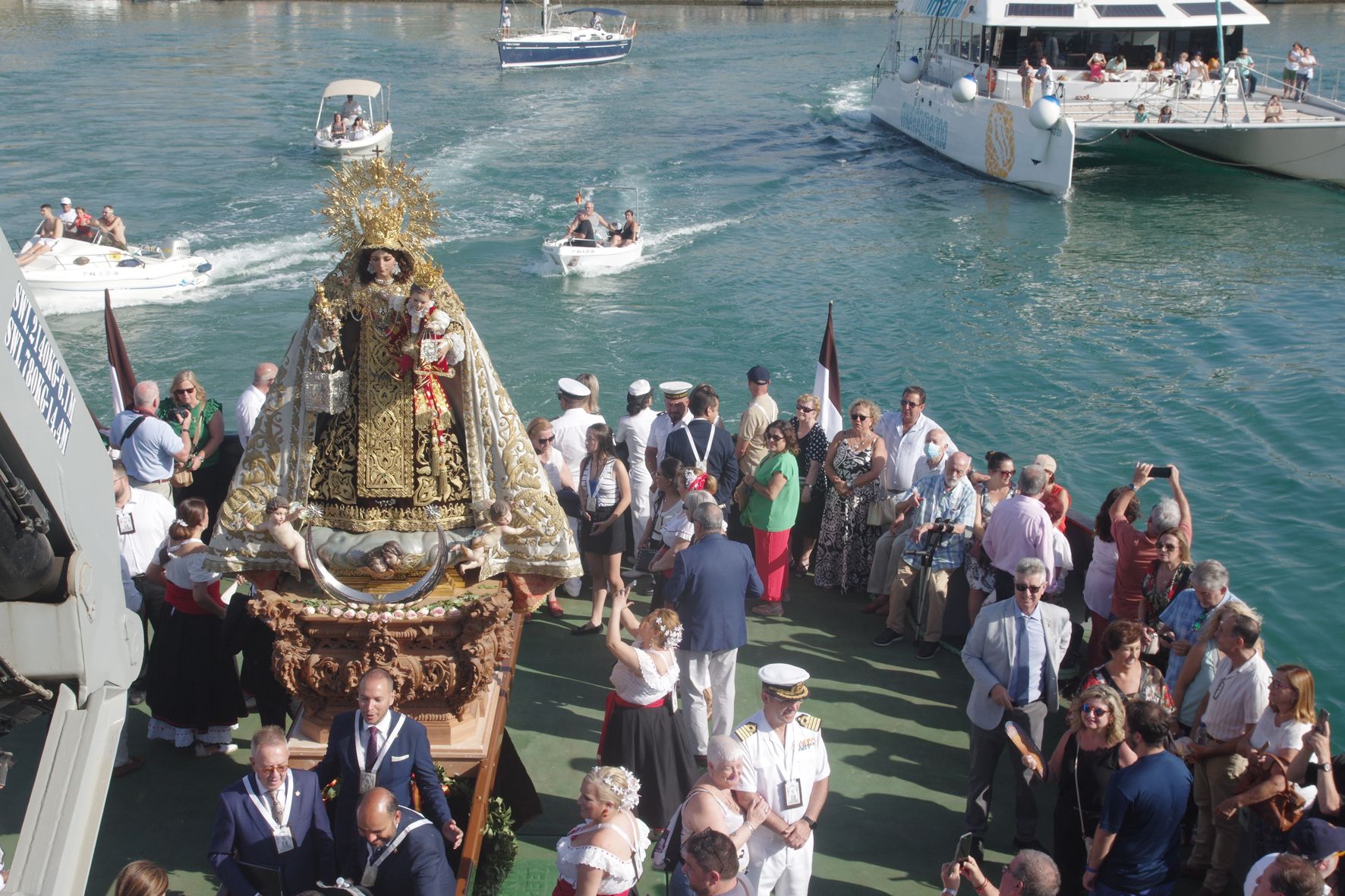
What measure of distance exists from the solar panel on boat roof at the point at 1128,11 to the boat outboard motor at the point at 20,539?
102 feet

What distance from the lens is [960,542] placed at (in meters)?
8.22

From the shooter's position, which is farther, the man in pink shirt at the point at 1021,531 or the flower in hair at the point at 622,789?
the man in pink shirt at the point at 1021,531

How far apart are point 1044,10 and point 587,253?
1439cm

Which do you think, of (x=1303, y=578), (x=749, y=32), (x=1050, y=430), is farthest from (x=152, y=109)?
(x=1303, y=578)

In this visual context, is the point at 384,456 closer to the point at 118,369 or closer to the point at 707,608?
the point at 707,608

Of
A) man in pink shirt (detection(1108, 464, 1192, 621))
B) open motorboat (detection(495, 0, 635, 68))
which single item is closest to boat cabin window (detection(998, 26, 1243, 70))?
open motorboat (detection(495, 0, 635, 68))

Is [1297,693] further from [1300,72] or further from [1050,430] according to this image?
[1300,72]

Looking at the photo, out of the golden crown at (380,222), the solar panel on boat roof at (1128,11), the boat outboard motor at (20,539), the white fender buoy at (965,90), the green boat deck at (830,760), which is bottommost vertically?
the green boat deck at (830,760)

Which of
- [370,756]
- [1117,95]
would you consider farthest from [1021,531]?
[1117,95]

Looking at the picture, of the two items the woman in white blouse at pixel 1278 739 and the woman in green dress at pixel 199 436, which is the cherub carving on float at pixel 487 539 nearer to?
the woman in green dress at pixel 199 436

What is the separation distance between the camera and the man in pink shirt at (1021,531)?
7512 mm

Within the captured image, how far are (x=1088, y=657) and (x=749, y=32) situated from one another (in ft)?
193

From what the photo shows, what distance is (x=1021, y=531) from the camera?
753 cm

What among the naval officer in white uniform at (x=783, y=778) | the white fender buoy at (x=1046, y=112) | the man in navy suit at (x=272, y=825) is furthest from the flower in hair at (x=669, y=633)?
the white fender buoy at (x=1046, y=112)
